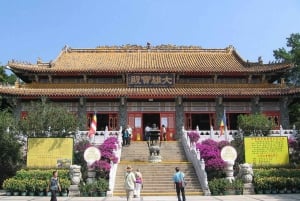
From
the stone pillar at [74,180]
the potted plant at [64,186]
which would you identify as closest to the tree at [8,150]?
the potted plant at [64,186]

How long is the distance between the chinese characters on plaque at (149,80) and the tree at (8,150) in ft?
36.4

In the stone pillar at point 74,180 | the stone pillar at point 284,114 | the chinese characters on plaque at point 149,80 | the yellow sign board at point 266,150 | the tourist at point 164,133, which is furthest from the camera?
the chinese characters on plaque at point 149,80

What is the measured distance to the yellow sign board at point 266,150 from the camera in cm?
1934

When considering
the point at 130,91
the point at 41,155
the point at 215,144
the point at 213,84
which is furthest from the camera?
the point at 213,84

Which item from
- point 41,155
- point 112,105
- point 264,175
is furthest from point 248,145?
point 112,105

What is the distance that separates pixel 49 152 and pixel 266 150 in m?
10.6

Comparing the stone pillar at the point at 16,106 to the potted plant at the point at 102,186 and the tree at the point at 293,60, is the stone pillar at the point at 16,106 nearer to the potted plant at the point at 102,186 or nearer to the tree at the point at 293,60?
the potted plant at the point at 102,186

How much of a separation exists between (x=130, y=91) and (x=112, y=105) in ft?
6.37

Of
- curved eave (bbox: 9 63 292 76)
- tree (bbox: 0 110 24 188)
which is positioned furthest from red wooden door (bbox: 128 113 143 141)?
tree (bbox: 0 110 24 188)

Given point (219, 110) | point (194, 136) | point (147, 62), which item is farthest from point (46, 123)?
point (147, 62)

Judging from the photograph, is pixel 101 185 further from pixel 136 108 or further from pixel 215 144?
pixel 136 108

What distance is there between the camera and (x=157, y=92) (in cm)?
2820

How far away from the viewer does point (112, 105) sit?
29.3 meters

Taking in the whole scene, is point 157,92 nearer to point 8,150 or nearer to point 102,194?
point 8,150
